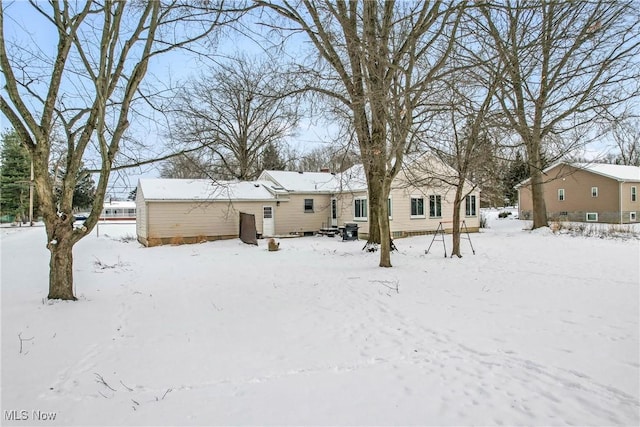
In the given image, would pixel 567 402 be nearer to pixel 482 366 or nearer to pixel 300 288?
pixel 482 366

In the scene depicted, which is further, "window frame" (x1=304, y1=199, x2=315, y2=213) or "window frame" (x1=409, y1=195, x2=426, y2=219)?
"window frame" (x1=304, y1=199, x2=315, y2=213)

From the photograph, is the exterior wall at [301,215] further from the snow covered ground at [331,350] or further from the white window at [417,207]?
the snow covered ground at [331,350]

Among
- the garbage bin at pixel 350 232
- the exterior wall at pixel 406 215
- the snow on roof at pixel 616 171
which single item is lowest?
the garbage bin at pixel 350 232

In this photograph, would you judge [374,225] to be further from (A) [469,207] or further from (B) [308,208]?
(A) [469,207]

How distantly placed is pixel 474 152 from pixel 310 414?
9.80 metres

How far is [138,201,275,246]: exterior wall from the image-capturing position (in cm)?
1850

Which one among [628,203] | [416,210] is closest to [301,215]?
[416,210]

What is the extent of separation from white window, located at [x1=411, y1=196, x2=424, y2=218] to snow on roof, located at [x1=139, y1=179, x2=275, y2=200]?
7.85 m

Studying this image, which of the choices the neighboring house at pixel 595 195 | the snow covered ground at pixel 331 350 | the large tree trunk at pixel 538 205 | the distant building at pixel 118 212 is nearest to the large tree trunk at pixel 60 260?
the snow covered ground at pixel 331 350

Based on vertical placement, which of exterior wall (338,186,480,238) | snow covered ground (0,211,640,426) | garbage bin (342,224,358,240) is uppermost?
exterior wall (338,186,480,238)

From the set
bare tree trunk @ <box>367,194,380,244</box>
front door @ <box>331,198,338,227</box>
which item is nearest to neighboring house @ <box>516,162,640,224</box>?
front door @ <box>331,198,338,227</box>

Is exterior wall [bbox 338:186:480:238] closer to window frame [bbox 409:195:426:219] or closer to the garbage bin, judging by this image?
window frame [bbox 409:195:426:219]

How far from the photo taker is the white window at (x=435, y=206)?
21469mm

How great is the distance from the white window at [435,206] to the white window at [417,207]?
2.02ft
